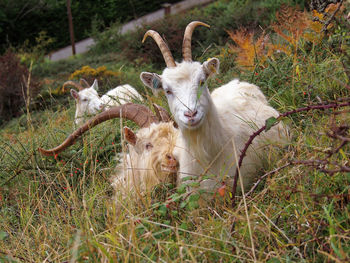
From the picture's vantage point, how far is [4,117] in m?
13.4

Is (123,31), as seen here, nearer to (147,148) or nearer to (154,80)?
(147,148)

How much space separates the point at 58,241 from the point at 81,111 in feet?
18.5

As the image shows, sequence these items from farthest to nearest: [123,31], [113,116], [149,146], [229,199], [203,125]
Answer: [123,31]
[113,116]
[149,146]
[203,125]
[229,199]

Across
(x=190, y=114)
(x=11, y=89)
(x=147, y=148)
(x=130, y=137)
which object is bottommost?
(x=11, y=89)

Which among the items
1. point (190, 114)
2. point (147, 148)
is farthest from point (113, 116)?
point (190, 114)

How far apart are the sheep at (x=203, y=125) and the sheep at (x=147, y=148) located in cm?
20

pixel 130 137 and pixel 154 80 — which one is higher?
pixel 154 80

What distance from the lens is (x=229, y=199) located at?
2969mm

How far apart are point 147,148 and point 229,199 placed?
1405 mm

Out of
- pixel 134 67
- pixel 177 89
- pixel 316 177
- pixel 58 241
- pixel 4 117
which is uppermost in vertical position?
pixel 177 89

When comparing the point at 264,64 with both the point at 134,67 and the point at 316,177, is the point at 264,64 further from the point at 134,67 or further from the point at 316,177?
the point at 134,67

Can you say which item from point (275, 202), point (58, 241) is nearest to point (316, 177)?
point (275, 202)

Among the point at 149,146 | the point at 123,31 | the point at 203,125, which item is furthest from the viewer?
the point at 123,31

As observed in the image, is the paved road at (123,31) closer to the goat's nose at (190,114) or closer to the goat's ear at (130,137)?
the goat's ear at (130,137)
